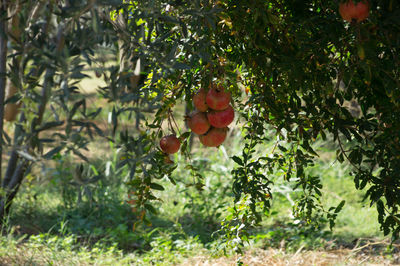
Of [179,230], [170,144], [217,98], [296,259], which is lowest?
[296,259]

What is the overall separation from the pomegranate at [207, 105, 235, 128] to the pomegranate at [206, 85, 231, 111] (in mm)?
30

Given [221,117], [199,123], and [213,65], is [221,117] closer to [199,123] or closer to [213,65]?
[199,123]

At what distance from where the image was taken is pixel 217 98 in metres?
1.34

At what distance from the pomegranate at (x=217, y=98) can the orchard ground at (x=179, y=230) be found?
1063 millimetres

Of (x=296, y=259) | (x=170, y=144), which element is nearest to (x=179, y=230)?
(x=296, y=259)

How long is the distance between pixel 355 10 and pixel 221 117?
0.53 m

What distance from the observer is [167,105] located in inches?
54.6

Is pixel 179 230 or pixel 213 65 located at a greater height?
pixel 213 65

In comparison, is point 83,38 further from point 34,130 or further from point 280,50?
point 280,50

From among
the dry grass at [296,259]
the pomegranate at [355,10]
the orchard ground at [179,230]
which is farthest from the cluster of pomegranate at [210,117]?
the dry grass at [296,259]

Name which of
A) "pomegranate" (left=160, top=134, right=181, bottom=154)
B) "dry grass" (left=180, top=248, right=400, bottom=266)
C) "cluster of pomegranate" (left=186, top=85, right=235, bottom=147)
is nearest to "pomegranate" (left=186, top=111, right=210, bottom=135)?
"cluster of pomegranate" (left=186, top=85, right=235, bottom=147)

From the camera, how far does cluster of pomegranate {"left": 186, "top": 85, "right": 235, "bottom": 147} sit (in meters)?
1.35

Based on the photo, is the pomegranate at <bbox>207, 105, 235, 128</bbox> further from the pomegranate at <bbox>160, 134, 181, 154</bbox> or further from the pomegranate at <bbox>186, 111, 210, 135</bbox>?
the pomegranate at <bbox>160, 134, 181, 154</bbox>

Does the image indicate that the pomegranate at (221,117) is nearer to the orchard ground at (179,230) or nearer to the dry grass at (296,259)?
the orchard ground at (179,230)
